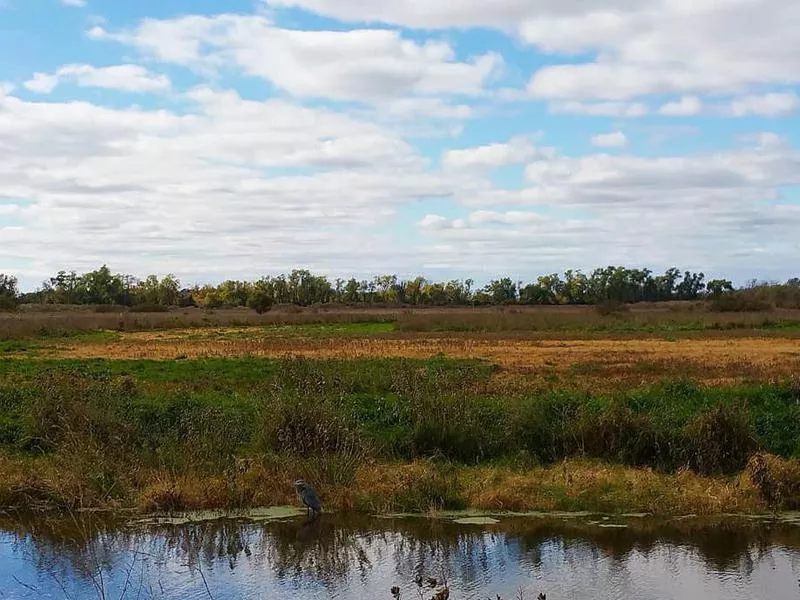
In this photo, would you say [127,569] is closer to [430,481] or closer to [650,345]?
[430,481]

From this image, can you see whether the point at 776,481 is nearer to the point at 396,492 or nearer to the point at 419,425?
the point at 396,492

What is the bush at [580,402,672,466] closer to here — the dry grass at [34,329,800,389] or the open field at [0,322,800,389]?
the open field at [0,322,800,389]

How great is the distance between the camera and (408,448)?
1512 cm

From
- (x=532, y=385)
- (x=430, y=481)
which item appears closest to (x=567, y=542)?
(x=430, y=481)

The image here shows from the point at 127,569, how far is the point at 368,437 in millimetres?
6276

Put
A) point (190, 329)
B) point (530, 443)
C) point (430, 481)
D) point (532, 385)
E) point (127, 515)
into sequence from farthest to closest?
point (190, 329) < point (532, 385) < point (530, 443) < point (430, 481) < point (127, 515)

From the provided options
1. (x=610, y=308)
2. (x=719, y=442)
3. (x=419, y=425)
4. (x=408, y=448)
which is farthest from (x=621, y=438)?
(x=610, y=308)

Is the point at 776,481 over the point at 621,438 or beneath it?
beneath

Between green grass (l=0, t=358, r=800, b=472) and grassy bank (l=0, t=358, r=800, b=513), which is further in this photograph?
green grass (l=0, t=358, r=800, b=472)

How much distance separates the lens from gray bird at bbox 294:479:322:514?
39.1 feet

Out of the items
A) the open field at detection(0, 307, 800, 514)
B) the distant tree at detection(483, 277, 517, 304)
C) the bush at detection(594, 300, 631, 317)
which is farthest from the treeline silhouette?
the open field at detection(0, 307, 800, 514)

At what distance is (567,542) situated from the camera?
36.1 feet

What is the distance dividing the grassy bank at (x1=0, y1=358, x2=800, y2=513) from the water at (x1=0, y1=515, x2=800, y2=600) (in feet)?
2.27

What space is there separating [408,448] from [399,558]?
481 centimetres
